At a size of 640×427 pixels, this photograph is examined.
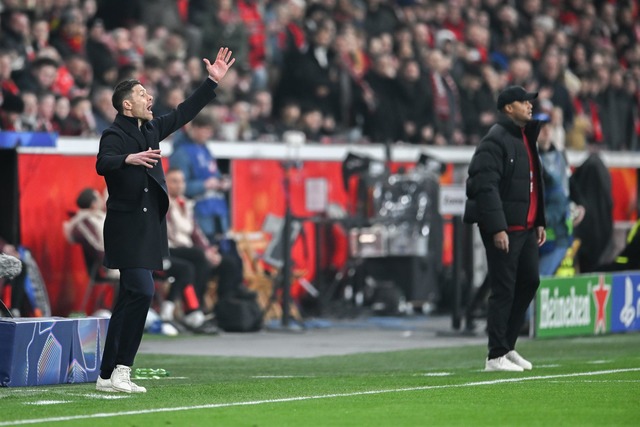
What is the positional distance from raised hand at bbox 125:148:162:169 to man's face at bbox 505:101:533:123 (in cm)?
367

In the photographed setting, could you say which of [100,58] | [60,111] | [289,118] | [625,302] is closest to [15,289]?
[60,111]

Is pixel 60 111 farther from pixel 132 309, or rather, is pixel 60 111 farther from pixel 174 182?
pixel 132 309

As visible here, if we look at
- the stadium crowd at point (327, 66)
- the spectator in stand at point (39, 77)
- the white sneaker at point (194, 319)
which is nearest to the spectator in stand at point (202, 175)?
the stadium crowd at point (327, 66)

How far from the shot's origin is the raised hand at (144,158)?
10477 mm

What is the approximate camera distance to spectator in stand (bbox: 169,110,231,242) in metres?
18.9

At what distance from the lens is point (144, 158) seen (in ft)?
34.4

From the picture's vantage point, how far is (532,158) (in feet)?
43.6

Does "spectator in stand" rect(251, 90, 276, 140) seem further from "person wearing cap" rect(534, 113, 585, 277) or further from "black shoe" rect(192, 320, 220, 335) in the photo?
"person wearing cap" rect(534, 113, 585, 277)

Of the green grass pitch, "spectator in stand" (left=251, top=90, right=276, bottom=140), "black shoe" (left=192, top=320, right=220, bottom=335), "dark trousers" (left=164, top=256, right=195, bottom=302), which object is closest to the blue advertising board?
the green grass pitch

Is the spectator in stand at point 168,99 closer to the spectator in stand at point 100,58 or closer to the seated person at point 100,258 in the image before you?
the spectator in stand at point 100,58

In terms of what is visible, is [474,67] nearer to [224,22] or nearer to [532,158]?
[224,22]

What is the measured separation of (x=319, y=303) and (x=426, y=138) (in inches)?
140

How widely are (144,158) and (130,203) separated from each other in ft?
1.50

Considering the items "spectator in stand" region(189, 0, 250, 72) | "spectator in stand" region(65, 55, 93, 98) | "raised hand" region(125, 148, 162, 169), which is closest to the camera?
"raised hand" region(125, 148, 162, 169)
